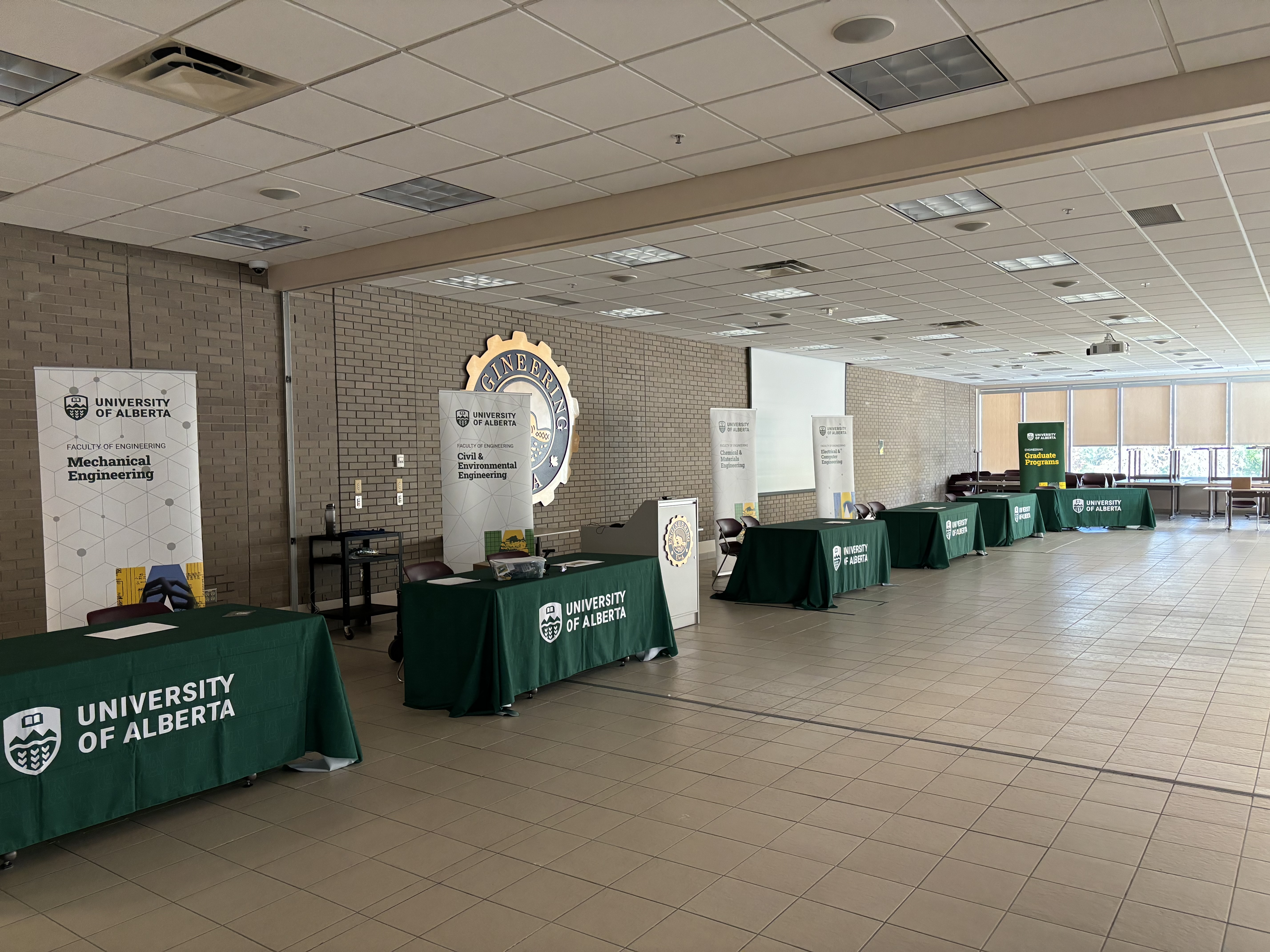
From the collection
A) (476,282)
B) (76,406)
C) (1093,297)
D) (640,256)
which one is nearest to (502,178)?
(640,256)

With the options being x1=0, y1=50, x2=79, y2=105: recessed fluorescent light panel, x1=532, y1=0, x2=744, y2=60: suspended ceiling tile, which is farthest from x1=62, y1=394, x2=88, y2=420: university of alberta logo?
x1=532, y1=0, x2=744, y2=60: suspended ceiling tile

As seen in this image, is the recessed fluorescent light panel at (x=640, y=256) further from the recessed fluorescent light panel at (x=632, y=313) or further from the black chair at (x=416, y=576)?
the black chair at (x=416, y=576)

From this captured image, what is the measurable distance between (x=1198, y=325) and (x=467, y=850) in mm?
12710

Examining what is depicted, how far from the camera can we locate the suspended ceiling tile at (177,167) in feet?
16.4

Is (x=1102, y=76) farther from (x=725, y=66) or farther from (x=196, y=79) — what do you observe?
(x=196, y=79)

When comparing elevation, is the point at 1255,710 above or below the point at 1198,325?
below

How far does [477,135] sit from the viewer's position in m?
4.84

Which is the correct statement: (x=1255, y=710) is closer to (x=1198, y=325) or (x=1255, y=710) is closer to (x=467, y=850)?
(x=467, y=850)

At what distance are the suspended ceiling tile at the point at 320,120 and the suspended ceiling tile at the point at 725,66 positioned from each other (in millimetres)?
1517

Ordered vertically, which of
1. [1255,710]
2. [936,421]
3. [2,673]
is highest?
[936,421]

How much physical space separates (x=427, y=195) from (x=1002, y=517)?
1161cm

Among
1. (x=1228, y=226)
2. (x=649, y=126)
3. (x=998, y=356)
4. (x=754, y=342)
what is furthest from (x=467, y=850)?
(x=998, y=356)

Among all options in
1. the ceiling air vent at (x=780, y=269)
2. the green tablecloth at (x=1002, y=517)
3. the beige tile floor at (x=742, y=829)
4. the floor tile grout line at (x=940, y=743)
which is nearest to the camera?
the beige tile floor at (x=742, y=829)

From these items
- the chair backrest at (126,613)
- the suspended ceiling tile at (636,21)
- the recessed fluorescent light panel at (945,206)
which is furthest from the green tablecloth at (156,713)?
the recessed fluorescent light panel at (945,206)
